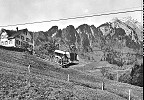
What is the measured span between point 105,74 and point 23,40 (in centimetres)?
3501

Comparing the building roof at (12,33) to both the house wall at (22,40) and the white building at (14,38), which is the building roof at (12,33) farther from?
the house wall at (22,40)

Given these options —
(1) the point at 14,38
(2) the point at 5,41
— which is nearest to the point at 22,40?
(1) the point at 14,38

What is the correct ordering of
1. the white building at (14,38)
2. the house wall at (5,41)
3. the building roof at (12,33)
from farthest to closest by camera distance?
1. the house wall at (5,41)
2. the building roof at (12,33)
3. the white building at (14,38)

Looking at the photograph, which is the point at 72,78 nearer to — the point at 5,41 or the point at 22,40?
the point at 22,40

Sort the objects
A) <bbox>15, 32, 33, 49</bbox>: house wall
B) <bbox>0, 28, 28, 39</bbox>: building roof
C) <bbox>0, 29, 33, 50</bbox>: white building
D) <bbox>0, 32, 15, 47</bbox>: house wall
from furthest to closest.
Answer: <bbox>0, 32, 15, 47</bbox>: house wall < <bbox>0, 28, 28, 39</bbox>: building roof < <bbox>15, 32, 33, 49</bbox>: house wall < <bbox>0, 29, 33, 50</bbox>: white building

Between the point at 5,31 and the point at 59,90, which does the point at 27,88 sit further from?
the point at 5,31

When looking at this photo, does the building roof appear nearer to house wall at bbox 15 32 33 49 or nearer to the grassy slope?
house wall at bbox 15 32 33 49

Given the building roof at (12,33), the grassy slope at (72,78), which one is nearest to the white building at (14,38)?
the building roof at (12,33)

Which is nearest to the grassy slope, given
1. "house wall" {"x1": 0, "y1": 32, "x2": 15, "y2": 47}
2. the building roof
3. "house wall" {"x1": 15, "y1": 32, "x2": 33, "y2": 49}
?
"house wall" {"x1": 15, "y1": 32, "x2": 33, "y2": 49}

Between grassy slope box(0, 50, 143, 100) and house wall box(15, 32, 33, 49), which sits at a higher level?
house wall box(15, 32, 33, 49)

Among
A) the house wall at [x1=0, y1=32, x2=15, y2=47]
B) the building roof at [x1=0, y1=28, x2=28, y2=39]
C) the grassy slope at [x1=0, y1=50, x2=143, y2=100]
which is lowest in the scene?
the grassy slope at [x1=0, y1=50, x2=143, y2=100]

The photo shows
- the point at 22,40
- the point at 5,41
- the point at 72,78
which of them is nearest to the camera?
the point at 72,78

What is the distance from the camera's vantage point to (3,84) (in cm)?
2509

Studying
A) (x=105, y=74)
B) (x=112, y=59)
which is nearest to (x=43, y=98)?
(x=105, y=74)
